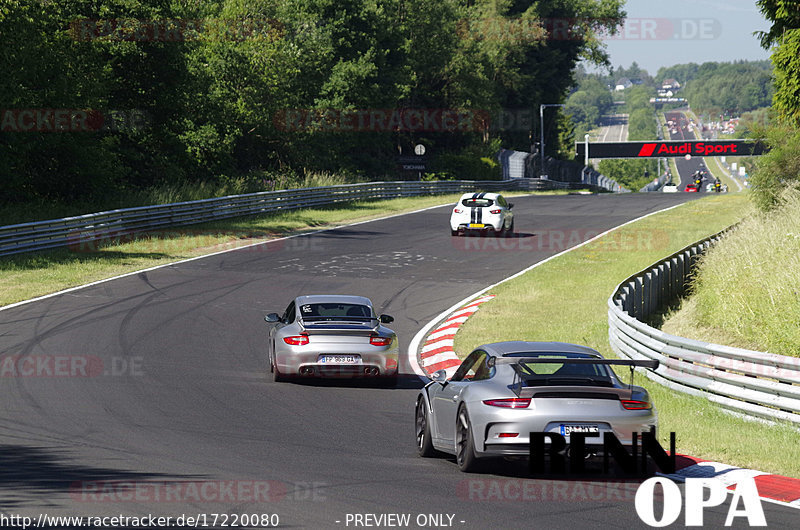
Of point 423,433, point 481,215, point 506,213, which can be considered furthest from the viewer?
point 506,213

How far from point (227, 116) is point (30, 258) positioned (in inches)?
1029

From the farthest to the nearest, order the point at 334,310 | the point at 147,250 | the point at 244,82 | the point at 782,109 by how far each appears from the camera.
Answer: the point at 244,82 → the point at 782,109 → the point at 147,250 → the point at 334,310

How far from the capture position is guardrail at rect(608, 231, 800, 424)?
11867 mm

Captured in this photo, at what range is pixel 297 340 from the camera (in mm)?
14727

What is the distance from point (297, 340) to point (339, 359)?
2.20 feet

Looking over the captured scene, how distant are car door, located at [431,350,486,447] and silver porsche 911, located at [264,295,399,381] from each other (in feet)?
14.5

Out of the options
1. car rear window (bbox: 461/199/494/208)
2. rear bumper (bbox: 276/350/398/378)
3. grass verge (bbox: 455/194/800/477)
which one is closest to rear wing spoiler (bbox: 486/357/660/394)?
grass verge (bbox: 455/194/800/477)

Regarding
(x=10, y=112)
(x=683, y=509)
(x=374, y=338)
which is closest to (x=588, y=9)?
(x=10, y=112)

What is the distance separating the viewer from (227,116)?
2079 inches

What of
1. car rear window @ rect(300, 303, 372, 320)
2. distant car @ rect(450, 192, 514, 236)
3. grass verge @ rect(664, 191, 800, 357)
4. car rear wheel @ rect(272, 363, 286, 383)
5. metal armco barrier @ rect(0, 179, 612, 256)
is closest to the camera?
car rear wheel @ rect(272, 363, 286, 383)

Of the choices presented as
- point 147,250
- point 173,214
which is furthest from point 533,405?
point 173,214

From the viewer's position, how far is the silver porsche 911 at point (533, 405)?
8688 mm

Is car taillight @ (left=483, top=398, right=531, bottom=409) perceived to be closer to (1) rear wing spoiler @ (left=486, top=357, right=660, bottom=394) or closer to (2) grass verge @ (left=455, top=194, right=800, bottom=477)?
(1) rear wing spoiler @ (left=486, top=357, right=660, bottom=394)

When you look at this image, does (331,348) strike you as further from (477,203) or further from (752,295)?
(477,203)
